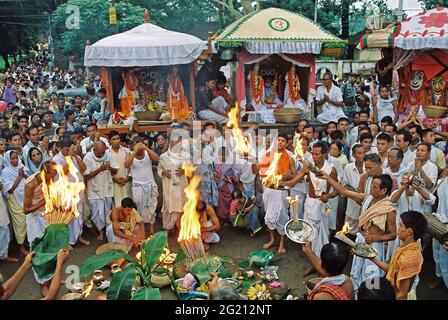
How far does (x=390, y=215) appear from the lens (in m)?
4.95

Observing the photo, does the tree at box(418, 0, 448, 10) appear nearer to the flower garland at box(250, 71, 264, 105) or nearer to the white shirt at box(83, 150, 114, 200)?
the flower garland at box(250, 71, 264, 105)

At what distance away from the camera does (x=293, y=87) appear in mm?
11781

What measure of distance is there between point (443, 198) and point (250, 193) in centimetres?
300

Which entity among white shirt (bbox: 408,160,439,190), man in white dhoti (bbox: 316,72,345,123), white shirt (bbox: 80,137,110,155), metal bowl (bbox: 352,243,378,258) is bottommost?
metal bowl (bbox: 352,243,378,258)

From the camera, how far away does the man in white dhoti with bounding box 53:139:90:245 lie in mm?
6922

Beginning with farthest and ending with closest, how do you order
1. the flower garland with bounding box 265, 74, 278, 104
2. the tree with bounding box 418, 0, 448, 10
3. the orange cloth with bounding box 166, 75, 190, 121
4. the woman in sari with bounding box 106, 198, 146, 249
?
the tree with bounding box 418, 0, 448, 10 → the flower garland with bounding box 265, 74, 278, 104 → the orange cloth with bounding box 166, 75, 190, 121 → the woman in sari with bounding box 106, 198, 146, 249

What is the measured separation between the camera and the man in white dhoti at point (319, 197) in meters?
6.30

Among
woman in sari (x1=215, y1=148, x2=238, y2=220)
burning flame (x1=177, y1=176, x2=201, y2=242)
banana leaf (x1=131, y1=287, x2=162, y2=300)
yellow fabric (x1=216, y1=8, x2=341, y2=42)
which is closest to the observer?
banana leaf (x1=131, y1=287, x2=162, y2=300)

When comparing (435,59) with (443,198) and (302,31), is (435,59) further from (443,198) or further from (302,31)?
(443,198)

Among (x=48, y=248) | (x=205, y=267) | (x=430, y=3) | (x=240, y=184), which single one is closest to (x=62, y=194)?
(x=48, y=248)

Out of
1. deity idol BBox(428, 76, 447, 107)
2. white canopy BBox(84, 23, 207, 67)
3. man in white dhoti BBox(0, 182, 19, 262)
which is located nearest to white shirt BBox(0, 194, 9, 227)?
man in white dhoti BBox(0, 182, 19, 262)

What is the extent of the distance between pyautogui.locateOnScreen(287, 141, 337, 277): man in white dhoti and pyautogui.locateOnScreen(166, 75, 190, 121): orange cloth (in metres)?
5.32

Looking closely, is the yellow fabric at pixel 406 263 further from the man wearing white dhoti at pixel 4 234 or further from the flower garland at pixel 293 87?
the flower garland at pixel 293 87
